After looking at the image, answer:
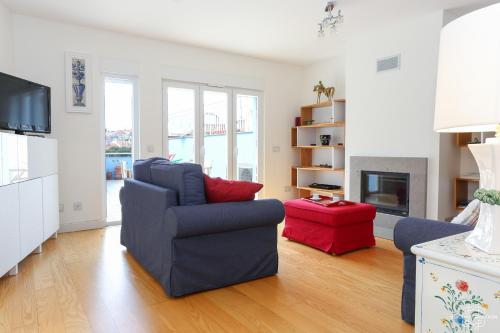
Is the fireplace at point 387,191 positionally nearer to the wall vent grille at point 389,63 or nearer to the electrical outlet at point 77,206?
the wall vent grille at point 389,63

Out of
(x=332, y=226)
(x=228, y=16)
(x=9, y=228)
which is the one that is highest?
(x=228, y=16)

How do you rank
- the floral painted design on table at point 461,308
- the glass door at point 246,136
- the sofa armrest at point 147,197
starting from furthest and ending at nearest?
the glass door at point 246,136 < the sofa armrest at point 147,197 < the floral painted design on table at point 461,308

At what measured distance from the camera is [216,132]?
5.50 metres

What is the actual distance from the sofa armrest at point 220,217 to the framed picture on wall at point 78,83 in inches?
110

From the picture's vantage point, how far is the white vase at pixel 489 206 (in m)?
1.08

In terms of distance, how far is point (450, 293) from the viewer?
1051 mm

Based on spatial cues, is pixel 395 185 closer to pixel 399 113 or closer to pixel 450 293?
pixel 399 113

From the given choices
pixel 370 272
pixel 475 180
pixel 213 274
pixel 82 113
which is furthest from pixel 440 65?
pixel 82 113

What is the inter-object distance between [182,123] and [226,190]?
293 centimetres

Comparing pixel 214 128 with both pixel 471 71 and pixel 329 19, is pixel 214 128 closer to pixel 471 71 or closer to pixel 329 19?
pixel 329 19

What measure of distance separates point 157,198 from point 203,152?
9.51 feet

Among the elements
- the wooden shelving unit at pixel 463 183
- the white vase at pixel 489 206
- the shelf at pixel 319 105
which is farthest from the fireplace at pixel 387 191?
the white vase at pixel 489 206

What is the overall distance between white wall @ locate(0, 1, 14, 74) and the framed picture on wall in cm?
57

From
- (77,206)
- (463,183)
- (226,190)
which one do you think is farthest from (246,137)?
(226,190)
